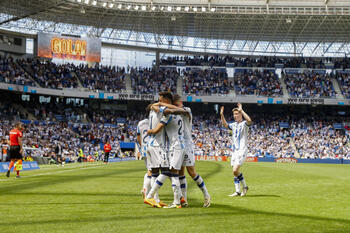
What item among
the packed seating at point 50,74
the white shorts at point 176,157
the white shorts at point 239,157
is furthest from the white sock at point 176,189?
the packed seating at point 50,74

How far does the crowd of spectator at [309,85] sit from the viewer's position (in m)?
59.9

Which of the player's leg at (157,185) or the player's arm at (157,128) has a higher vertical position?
the player's arm at (157,128)

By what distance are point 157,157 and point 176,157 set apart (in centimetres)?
46

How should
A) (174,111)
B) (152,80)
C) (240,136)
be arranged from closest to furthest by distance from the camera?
(174,111)
(240,136)
(152,80)

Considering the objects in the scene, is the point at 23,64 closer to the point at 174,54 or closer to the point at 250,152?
the point at 174,54

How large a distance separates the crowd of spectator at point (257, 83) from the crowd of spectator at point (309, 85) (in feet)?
6.01

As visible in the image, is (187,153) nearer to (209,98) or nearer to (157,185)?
(157,185)

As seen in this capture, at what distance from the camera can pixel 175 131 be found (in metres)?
8.38

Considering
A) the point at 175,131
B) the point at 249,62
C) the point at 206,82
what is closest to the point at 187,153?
the point at 175,131

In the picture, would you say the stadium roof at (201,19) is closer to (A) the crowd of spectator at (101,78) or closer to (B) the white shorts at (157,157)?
(A) the crowd of spectator at (101,78)

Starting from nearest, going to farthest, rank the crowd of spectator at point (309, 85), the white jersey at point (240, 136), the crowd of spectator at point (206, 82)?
the white jersey at point (240, 136) → the crowd of spectator at point (309, 85) → the crowd of spectator at point (206, 82)

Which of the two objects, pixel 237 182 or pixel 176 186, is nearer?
pixel 176 186

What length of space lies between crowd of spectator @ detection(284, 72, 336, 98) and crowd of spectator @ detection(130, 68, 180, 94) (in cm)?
1739

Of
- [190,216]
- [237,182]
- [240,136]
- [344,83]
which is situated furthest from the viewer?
[344,83]
